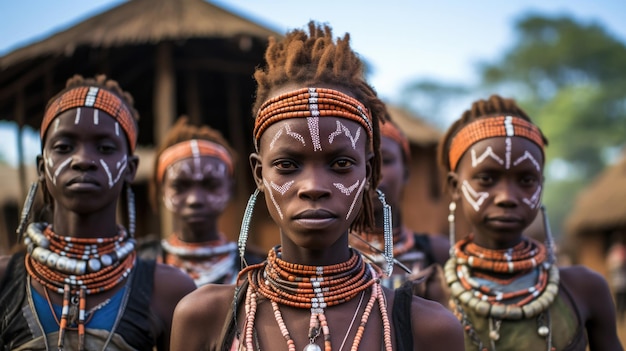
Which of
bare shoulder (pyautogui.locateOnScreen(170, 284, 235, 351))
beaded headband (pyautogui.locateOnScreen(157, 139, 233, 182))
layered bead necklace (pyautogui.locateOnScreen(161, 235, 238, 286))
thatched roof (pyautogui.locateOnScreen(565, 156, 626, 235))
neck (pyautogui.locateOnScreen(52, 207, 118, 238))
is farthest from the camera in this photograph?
thatched roof (pyautogui.locateOnScreen(565, 156, 626, 235))

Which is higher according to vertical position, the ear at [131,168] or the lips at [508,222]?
the ear at [131,168]

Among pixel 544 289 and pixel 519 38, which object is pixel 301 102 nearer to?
pixel 544 289

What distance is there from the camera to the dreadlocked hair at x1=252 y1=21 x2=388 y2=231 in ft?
8.87

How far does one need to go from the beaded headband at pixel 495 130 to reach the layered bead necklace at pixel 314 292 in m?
1.42

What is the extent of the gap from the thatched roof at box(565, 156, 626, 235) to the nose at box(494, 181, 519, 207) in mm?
16459

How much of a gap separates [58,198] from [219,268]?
1.90 m

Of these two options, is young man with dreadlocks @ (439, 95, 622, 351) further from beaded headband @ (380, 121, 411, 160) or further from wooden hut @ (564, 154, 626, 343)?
wooden hut @ (564, 154, 626, 343)

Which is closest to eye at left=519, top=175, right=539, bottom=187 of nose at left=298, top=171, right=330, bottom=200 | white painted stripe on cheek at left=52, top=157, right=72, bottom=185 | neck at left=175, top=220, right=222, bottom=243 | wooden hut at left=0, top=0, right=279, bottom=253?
nose at left=298, top=171, right=330, bottom=200

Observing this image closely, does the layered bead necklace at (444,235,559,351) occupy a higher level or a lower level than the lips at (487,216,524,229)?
lower

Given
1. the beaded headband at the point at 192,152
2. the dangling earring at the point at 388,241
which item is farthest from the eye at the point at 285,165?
the beaded headband at the point at 192,152

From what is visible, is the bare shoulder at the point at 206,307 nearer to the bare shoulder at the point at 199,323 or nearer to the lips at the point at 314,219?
the bare shoulder at the point at 199,323

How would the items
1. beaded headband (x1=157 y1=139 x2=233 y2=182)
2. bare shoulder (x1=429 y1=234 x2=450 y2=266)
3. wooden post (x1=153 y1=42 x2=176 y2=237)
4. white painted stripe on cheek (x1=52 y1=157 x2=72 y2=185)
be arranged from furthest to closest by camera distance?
wooden post (x1=153 y1=42 x2=176 y2=237)
beaded headband (x1=157 y1=139 x2=233 y2=182)
bare shoulder (x1=429 y1=234 x2=450 y2=266)
white painted stripe on cheek (x1=52 y1=157 x2=72 y2=185)

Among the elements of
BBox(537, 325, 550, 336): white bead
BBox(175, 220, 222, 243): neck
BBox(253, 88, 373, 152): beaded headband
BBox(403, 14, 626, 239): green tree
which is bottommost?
BBox(537, 325, 550, 336): white bead

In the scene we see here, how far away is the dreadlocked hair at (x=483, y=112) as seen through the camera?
3.91 meters
